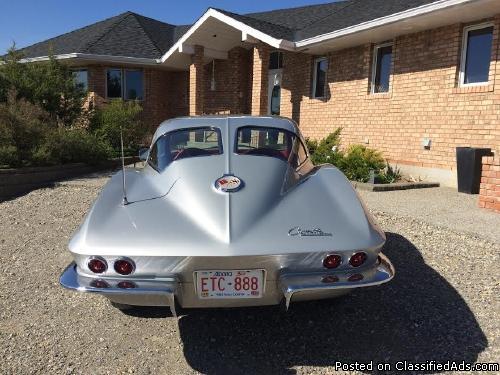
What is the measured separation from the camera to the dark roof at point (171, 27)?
1132 centimetres

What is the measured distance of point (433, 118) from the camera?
30.2ft

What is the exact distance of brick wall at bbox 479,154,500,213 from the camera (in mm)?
6047

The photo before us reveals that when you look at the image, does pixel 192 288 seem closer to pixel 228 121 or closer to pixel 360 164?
pixel 228 121

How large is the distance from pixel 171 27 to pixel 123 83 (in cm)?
537

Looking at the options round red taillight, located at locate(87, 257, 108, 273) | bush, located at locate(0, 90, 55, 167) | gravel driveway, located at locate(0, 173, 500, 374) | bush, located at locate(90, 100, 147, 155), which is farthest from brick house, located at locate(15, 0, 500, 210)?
bush, located at locate(0, 90, 55, 167)

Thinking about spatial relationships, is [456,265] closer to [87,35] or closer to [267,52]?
[267,52]

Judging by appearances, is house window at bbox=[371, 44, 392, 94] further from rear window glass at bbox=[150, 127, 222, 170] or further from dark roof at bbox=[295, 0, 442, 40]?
rear window glass at bbox=[150, 127, 222, 170]

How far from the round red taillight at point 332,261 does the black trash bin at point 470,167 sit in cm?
615

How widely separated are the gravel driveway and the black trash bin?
3.48 meters

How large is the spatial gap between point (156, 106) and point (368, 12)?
10.0m

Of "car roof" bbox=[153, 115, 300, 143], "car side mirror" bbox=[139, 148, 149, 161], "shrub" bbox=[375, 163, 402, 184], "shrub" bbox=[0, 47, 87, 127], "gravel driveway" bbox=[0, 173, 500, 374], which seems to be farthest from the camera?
"shrub" bbox=[0, 47, 87, 127]

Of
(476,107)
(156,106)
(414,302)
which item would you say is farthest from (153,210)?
(156,106)

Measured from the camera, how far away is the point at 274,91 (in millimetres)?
14844

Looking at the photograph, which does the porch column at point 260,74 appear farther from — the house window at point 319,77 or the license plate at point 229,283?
the license plate at point 229,283
